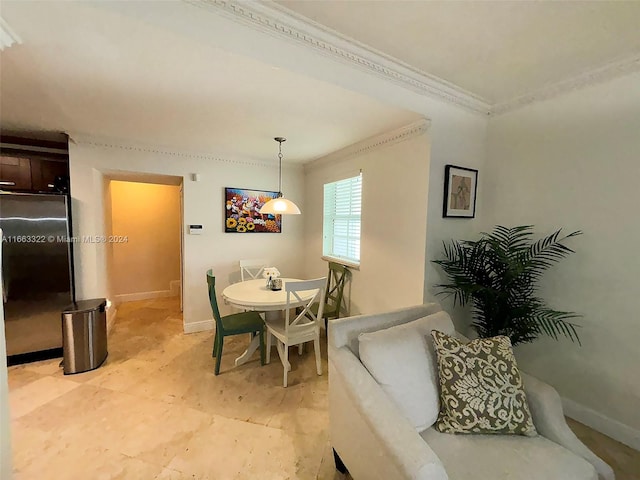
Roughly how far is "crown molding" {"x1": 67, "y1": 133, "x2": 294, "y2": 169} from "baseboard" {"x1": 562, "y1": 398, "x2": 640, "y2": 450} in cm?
384

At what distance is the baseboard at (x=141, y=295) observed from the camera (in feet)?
15.5

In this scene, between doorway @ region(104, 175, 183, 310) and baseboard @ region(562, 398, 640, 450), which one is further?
doorway @ region(104, 175, 183, 310)

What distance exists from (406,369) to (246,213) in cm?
291

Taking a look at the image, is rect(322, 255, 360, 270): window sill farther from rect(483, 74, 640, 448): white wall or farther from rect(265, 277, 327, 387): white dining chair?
rect(483, 74, 640, 448): white wall

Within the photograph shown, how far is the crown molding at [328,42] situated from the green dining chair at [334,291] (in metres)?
1.92

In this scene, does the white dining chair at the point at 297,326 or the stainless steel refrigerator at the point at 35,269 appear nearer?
the white dining chair at the point at 297,326

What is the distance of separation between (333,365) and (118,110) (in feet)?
8.06

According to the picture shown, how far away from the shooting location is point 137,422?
6.42ft

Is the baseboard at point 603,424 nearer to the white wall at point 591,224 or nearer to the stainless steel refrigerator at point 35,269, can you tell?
the white wall at point 591,224

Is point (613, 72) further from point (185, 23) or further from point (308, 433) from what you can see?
point (308, 433)

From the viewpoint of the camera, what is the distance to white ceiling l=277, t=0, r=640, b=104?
1.34 meters

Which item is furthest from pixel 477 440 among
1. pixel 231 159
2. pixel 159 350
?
pixel 231 159

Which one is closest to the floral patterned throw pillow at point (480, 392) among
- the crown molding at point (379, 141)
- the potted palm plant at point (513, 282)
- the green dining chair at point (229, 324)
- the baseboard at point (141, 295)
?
the potted palm plant at point (513, 282)

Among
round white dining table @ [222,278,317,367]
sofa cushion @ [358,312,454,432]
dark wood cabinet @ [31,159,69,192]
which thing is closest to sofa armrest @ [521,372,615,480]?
sofa cushion @ [358,312,454,432]
